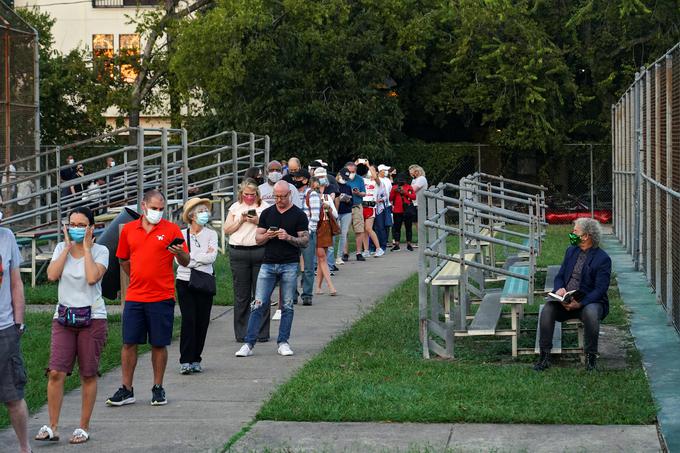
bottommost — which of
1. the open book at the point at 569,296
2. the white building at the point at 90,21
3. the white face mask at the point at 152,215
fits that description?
the open book at the point at 569,296

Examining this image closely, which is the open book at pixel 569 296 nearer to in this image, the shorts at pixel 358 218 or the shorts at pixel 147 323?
the shorts at pixel 147 323

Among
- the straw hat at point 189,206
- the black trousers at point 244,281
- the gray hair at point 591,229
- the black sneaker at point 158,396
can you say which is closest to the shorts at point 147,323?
the black sneaker at point 158,396

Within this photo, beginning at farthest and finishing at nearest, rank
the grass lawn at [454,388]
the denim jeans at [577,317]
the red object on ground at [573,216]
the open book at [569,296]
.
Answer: the red object on ground at [573,216] < the open book at [569,296] < the denim jeans at [577,317] < the grass lawn at [454,388]

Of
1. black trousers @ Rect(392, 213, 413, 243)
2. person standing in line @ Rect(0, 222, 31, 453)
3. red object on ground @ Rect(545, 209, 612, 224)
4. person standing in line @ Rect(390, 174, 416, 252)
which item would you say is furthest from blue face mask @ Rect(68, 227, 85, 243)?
red object on ground @ Rect(545, 209, 612, 224)

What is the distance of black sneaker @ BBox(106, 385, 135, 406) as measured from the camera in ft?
33.2

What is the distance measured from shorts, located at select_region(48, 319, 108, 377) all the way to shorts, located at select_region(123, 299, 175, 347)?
0.88 m

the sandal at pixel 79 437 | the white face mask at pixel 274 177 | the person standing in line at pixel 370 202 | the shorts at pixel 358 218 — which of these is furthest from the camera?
the person standing in line at pixel 370 202

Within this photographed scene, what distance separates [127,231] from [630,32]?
98.7ft

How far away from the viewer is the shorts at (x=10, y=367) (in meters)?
7.95

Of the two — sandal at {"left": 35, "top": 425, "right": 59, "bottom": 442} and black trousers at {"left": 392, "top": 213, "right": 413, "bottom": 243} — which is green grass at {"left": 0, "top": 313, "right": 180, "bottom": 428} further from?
black trousers at {"left": 392, "top": 213, "right": 413, "bottom": 243}

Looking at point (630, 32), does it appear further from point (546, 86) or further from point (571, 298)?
point (571, 298)

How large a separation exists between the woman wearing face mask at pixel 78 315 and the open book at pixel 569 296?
4.19m

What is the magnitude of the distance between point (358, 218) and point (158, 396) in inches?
530

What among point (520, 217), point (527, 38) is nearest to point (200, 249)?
point (520, 217)
